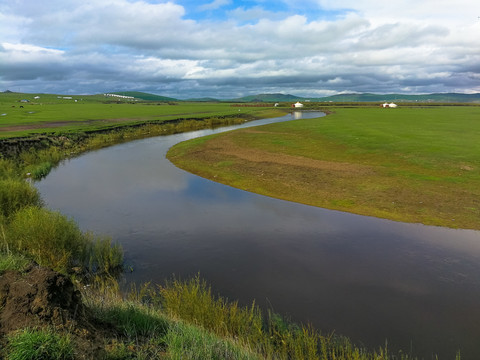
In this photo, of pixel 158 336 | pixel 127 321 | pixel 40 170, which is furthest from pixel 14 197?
pixel 40 170

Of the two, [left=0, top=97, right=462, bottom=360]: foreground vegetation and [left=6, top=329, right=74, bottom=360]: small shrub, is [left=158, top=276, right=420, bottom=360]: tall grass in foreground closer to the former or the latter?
[left=0, top=97, right=462, bottom=360]: foreground vegetation

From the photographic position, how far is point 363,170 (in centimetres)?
2872

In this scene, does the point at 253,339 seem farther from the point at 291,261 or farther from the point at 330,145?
the point at 330,145

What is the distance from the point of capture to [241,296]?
1134cm

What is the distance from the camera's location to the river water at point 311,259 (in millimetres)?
10000

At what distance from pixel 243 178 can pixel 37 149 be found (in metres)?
28.3

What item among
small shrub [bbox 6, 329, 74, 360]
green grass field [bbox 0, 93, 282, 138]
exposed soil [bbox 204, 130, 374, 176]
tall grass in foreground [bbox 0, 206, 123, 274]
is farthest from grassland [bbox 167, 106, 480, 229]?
green grass field [bbox 0, 93, 282, 138]

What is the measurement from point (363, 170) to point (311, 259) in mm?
17670

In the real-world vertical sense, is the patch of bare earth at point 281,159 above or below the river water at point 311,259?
above

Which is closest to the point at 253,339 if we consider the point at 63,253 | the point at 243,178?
the point at 63,253

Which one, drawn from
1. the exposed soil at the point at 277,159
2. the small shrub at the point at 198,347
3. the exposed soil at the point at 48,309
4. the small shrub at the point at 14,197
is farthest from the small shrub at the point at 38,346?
the exposed soil at the point at 277,159

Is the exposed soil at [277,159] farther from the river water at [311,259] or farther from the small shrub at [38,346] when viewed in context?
the small shrub at [38,346]

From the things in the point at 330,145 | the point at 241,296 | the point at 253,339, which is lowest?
the point at 241,296

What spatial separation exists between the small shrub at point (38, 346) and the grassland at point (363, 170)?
17.7 metres
